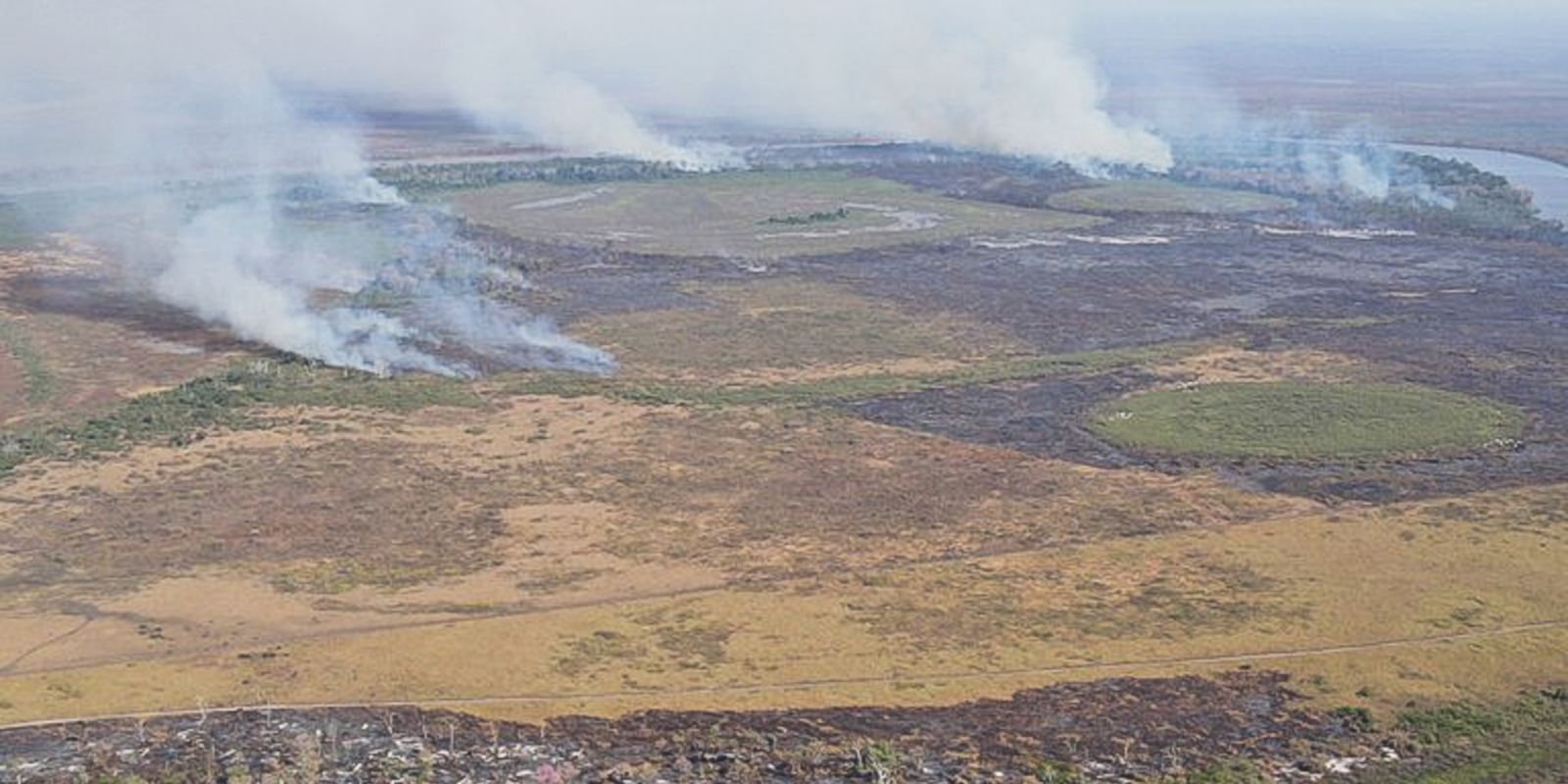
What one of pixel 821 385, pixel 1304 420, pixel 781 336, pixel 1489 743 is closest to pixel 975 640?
pixel 1489 743

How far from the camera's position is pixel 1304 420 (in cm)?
4466

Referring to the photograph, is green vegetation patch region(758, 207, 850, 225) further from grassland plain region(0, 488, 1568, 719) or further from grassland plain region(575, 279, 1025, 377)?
grassland plain region(0, 488, 1568, 719)

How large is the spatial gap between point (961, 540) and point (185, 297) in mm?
37676

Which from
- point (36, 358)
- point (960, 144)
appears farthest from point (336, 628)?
point (960, 144)

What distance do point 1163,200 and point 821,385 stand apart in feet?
155

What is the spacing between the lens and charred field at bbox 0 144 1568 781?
2619cm

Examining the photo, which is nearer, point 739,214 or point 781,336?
point 781,336

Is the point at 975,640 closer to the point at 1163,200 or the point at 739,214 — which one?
the point at 739,214

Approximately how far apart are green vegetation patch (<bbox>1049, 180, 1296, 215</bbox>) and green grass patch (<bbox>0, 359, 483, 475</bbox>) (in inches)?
1931

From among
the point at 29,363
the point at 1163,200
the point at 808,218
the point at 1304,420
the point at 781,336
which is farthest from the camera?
the point at 1163,200

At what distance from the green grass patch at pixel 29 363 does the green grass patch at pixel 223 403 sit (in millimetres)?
3122

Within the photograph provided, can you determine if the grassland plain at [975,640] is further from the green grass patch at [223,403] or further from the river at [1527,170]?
the river at [1527,170]

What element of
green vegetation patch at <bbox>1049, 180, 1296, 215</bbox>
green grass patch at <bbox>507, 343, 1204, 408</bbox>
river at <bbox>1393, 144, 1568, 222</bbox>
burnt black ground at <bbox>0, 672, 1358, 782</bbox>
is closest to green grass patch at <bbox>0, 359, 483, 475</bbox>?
green grass patch at <bbox>507, 343, 1204, 408</bbox>

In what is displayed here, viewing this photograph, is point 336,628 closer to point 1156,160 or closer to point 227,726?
point 227,726
